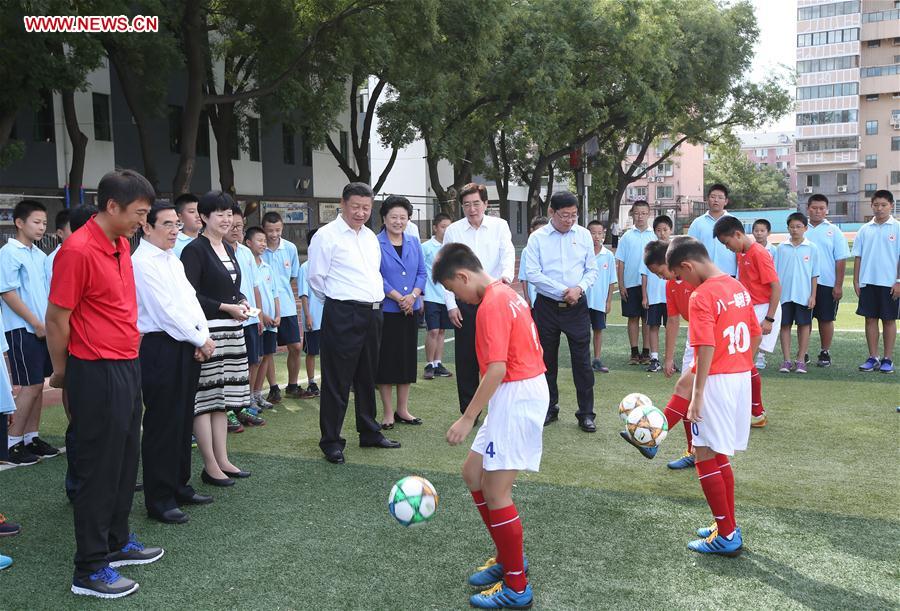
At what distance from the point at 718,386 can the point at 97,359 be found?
3.15 m

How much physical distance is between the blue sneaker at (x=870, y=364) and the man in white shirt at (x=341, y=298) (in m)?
6.29

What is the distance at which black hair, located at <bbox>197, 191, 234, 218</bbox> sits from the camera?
5266mm

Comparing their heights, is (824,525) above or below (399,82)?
below

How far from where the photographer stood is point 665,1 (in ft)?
91.5

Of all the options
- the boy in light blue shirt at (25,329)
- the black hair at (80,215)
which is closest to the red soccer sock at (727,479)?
the black hair at (80,215)

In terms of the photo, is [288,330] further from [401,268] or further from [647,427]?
[647,427]

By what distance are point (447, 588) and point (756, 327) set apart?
92.7 inches

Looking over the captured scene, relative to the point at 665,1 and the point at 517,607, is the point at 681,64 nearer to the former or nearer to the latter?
the point at 665,1

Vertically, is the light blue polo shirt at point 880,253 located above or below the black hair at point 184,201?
below

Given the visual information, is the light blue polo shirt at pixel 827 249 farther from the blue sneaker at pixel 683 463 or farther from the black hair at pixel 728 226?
the blue sneaker at pixel 683 463

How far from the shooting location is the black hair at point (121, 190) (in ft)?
12.4

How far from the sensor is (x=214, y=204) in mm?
5266

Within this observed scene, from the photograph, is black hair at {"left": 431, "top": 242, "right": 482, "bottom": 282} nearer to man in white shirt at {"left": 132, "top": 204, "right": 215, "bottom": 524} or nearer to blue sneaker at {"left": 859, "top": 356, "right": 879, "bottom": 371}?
man in white shirt at {"left": 132, "top": 204, "right": 215, "bottom": 524}

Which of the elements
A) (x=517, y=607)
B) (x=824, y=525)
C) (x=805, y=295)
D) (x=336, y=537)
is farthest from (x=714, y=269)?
(x=805, y=295)
